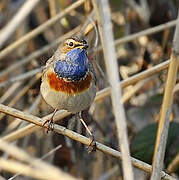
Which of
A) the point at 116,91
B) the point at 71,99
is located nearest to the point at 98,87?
the point at 71,99

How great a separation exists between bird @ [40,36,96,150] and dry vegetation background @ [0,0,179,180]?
37 cm

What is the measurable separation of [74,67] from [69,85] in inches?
5.0


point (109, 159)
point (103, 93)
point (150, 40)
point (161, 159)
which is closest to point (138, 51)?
point (150, 40)

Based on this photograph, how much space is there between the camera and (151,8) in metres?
4.84

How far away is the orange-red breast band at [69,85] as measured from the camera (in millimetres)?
3166

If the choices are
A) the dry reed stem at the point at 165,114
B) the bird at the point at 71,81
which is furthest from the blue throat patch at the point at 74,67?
the dry reed stem at the point at 165,114

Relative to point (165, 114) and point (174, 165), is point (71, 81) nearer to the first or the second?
point (165, 114)

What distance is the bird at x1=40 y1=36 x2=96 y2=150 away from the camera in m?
3.15

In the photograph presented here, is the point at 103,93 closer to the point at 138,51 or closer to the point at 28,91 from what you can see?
the point at 28,91

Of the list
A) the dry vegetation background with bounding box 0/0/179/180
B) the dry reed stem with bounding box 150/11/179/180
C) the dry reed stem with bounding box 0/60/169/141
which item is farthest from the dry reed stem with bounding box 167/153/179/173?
the dry reed stem with bounding box 150/11/179/180

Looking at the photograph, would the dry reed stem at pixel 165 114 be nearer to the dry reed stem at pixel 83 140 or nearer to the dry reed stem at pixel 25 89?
the dry reed stem at pixel 83 140

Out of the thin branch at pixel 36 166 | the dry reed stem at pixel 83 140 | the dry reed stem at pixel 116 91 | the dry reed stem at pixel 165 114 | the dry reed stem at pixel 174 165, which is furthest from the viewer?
the dry reed stem at pixel 174 165

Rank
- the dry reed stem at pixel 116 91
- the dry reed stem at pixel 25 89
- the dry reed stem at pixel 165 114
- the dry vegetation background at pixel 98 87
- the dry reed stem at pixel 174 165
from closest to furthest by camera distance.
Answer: the dry reed stem at pixel 116 91
the dry reed stem at pixel 165 114
the dry reed stem at pixel 174 165
the dry vegetation background at pixel 98 87
the dry reed stem at pixel 25 89

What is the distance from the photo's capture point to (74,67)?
321 centimetres
